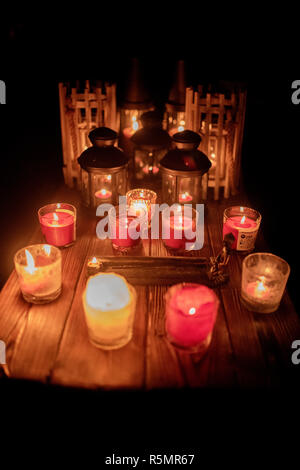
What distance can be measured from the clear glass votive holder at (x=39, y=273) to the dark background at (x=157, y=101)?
373 mm

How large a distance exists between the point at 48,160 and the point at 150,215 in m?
3.19

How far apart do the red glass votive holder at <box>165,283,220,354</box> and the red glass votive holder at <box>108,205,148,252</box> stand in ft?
1.84

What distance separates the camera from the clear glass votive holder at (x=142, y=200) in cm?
223

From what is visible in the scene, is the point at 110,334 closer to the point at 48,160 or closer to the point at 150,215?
the point at 150,215

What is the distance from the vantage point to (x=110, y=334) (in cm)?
142

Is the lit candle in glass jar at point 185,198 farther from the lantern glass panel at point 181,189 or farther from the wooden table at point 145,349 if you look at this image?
the wooden table at point 145,349

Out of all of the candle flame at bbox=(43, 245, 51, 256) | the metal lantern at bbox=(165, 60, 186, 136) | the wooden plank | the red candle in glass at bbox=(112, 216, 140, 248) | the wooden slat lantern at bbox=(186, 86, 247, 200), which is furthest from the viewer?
the metal lantern at bbox=(165, 60, 186, 136)

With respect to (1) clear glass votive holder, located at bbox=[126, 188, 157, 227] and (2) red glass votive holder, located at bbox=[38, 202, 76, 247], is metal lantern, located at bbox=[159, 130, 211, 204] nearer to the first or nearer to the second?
(1) clear glass votive holder, located at bbox=[126, 188, 157, 227]

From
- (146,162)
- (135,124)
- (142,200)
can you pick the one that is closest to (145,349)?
(142,200)

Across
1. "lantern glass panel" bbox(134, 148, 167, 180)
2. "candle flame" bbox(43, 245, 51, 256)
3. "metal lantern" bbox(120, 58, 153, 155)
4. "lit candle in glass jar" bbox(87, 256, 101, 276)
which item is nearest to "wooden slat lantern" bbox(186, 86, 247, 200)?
"lantern glass panel" bbox(134, 148, 167, 180)

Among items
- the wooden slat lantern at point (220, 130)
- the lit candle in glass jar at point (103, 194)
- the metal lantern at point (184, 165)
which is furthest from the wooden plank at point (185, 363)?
the wooden slat lantern at point (220, 130)

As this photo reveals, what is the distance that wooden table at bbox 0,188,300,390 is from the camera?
1350 millimetres

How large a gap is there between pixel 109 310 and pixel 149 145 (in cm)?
154

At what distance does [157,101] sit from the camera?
13.9 feet
